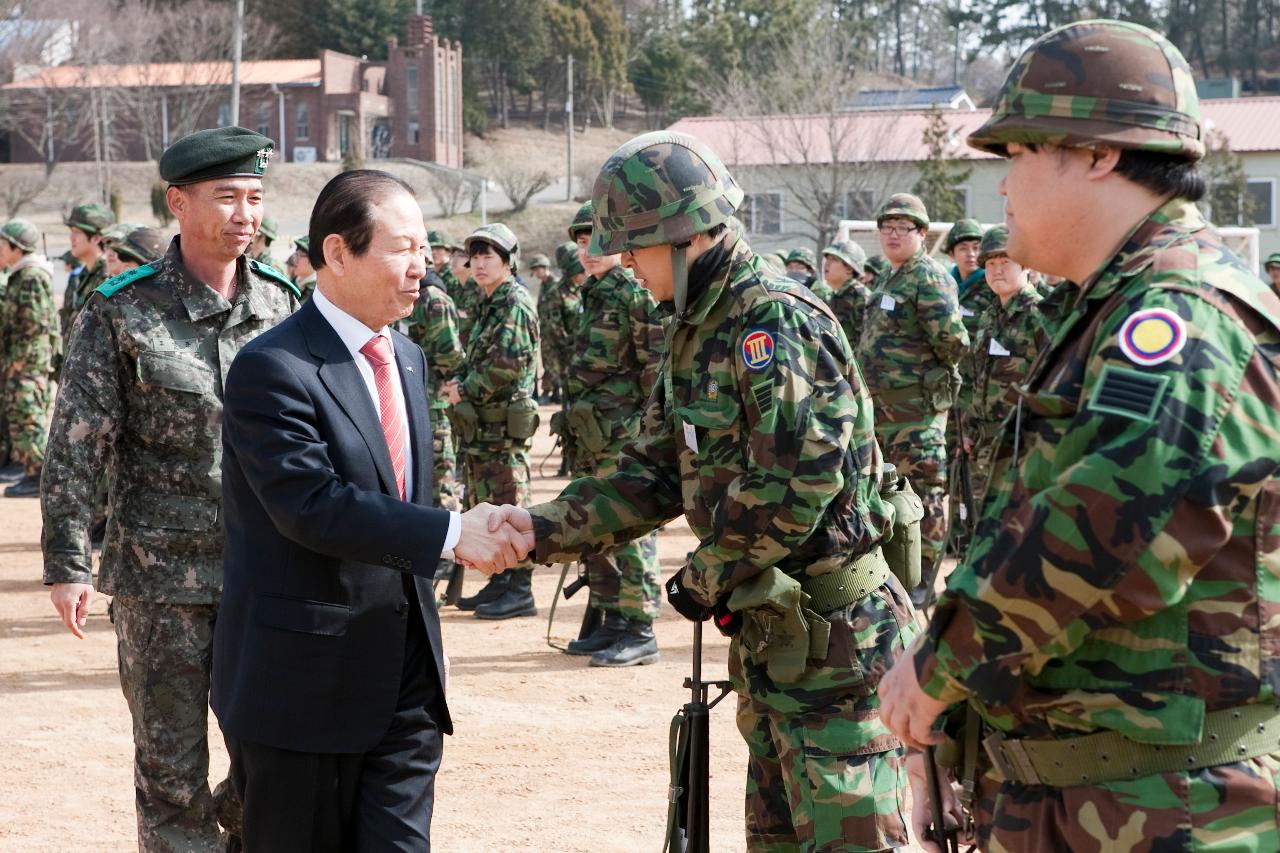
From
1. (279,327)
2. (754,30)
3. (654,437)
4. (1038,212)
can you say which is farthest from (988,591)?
(754,30)

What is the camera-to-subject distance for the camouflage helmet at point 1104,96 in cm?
239

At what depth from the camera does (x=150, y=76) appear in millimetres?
61000


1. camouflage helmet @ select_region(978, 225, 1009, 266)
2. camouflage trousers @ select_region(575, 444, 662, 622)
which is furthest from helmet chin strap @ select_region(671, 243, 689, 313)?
camouflage helmet @ select_region(978, 225, 1009, 266)

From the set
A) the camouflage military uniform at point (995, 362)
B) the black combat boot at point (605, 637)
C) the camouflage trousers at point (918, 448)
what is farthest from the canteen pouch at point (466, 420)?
the camouflage military uniform at point (995, 362)

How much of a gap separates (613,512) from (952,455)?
26.1 feet

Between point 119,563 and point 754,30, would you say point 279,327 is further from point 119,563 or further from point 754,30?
point 754,30

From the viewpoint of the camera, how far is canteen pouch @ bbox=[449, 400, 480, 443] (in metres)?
9.46

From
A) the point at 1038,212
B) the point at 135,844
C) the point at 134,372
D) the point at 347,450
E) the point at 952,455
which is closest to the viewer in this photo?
the point at 1038,212

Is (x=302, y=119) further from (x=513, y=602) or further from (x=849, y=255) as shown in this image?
(x=513, y=602)

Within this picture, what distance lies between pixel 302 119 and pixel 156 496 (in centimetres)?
6474

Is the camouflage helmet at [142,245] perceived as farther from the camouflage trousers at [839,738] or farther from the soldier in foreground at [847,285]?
the camouflage trousers at [839,738]

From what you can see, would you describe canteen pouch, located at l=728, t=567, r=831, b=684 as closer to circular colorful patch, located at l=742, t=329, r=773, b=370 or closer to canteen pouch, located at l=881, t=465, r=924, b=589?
canteen pouch, located at l=881, t=465, r=924, b=589

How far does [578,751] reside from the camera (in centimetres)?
677

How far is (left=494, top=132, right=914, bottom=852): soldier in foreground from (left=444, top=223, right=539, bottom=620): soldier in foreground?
5568 millimetres
